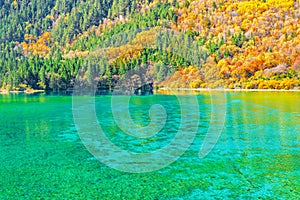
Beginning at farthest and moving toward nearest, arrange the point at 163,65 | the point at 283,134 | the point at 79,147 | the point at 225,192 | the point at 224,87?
the point at 163,65, the point at 224,87, the point at 283,134, the point at 79,147, the point at 225,192

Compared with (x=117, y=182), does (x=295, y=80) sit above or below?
above

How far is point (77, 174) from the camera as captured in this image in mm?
26422

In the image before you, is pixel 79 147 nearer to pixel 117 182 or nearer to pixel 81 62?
pixel 117 182

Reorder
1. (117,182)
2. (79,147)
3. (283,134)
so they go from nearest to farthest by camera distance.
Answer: (117,182) < (79,147) < (283,134)

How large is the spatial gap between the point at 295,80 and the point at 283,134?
10306 centimetres

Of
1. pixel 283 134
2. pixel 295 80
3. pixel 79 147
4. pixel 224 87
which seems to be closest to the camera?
pixel 79 147

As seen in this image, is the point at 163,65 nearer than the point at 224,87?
No

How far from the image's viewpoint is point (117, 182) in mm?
24609

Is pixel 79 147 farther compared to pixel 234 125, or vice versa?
pixel 234 125

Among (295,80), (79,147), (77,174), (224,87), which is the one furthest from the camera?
(224,87)

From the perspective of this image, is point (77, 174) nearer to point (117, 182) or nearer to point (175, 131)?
point (117, 182)

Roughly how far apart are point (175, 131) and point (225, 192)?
74.0 feet

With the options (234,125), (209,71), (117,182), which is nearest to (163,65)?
(209,71)

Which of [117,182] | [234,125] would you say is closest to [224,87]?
[234,125]
